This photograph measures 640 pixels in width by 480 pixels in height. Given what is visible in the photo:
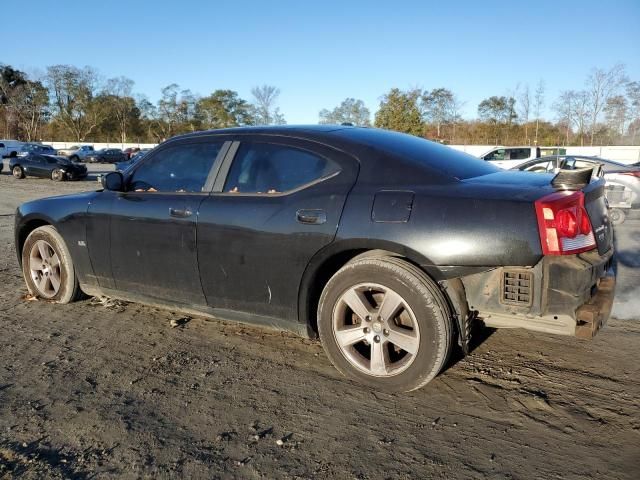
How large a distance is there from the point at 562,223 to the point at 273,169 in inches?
70.0

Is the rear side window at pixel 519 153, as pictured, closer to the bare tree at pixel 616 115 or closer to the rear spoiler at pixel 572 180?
the rear spoiler at pixel 572 180

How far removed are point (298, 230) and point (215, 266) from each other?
27.9 inches

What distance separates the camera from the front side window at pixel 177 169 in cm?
366

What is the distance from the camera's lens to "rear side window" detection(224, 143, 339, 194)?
3188 millimetres

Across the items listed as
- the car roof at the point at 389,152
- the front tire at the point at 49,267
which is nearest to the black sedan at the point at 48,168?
the front tire at the point at 49,267

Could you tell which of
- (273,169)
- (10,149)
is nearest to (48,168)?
(10,149)

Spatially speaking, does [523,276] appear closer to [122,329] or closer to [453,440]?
[453,440]

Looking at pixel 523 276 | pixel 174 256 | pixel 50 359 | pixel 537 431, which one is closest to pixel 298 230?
pixel 174 256

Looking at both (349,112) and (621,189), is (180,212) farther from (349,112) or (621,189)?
(349,112)

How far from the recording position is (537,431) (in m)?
2.49

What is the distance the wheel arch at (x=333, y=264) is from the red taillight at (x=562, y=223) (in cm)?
57

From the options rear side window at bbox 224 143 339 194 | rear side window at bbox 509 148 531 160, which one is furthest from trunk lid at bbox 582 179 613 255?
rear side window at bbox 509 148 531 160

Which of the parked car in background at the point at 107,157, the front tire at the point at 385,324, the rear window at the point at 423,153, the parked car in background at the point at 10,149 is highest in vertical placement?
the parked car in background at the point at 10,149

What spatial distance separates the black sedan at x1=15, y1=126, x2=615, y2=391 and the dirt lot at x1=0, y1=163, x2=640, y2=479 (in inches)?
11.8
